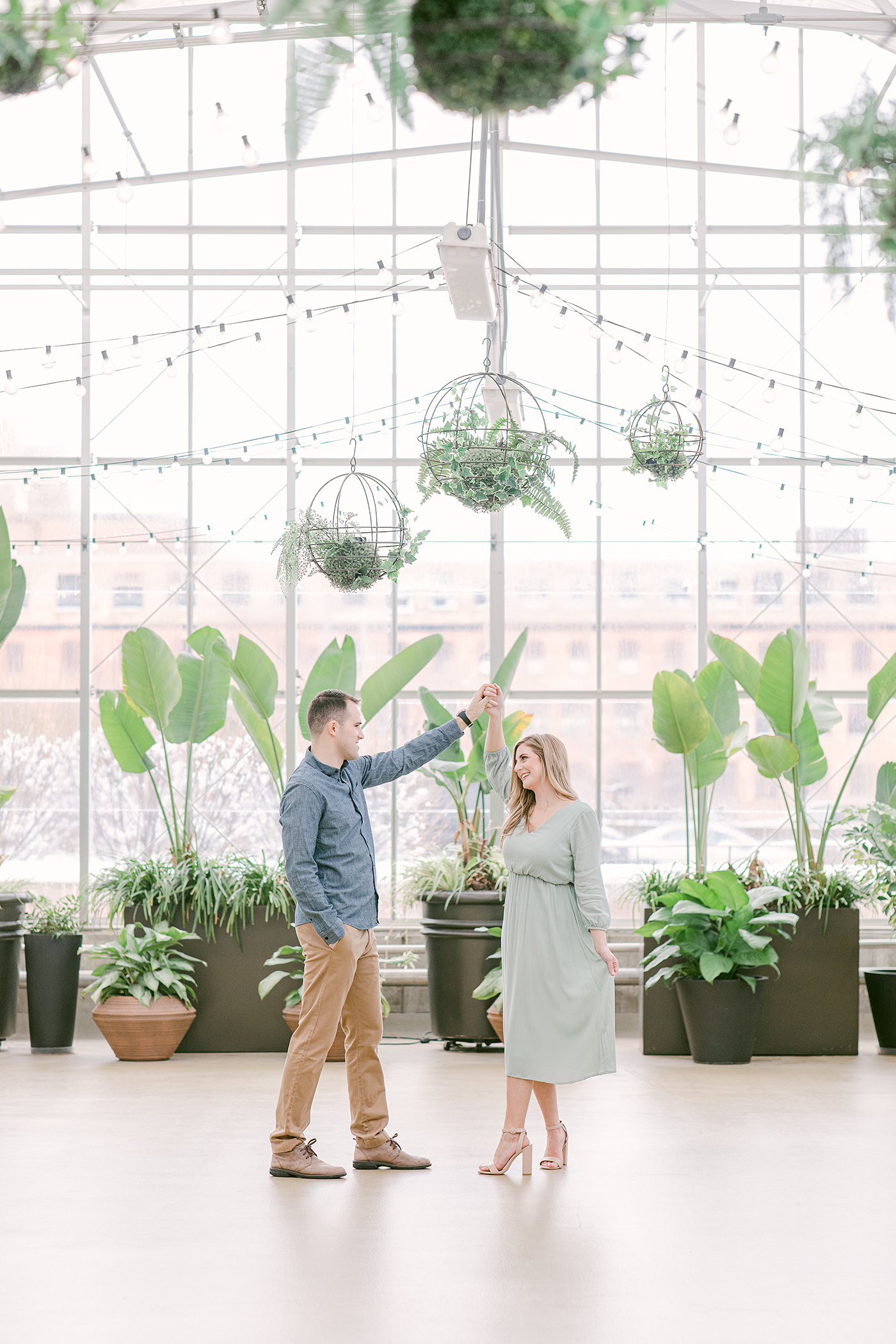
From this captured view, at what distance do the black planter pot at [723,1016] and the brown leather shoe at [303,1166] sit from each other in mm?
2860

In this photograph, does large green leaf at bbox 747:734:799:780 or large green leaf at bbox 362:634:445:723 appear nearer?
large green leaf at bbox 747:734:799:780

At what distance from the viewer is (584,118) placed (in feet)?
32.5

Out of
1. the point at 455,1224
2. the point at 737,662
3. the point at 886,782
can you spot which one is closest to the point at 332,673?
the point at 737,662

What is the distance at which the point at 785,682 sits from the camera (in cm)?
689

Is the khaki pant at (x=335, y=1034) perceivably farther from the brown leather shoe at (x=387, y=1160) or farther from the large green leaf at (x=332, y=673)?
the large green leaf at (x=332, y=673)

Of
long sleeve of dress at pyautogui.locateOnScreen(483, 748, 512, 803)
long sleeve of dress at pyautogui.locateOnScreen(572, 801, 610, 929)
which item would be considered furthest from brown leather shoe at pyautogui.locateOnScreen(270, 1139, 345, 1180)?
long sleeve of dress at pyautogui.locateOnScreen(483, 748, 512, 803)

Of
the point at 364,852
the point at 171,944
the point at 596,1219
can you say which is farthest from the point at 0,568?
the point at 596,1219

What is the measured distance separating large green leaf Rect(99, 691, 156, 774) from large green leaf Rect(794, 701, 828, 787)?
350 cm

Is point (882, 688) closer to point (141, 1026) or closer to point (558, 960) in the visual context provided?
point (558, 960)

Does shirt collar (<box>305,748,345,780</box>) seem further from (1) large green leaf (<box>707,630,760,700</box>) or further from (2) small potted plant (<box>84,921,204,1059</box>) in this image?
(1) large green leaf (<box>707,630,760,700</box>)

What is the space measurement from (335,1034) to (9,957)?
3703mm

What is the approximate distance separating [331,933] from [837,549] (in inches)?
258

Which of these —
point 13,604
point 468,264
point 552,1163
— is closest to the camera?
point 552,1163

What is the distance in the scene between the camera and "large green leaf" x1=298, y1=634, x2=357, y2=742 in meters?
7.27
